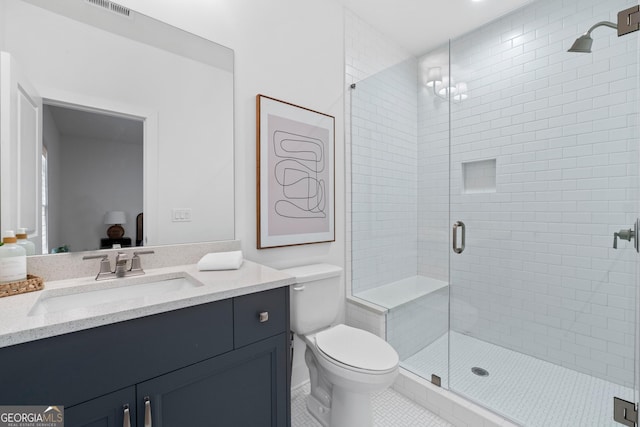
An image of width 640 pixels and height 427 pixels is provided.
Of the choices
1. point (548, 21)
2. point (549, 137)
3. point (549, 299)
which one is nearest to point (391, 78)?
point (548, 21)

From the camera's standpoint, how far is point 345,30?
7.17ft

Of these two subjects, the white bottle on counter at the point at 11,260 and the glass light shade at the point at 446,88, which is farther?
the glass light shade at the point at 446,88

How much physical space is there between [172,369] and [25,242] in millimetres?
755

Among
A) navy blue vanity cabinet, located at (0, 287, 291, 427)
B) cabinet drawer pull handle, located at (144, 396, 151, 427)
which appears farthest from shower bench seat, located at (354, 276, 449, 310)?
cabinet drawer pull handle, located at (144, 396, 151, 427)

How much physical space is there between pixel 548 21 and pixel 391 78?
107cm

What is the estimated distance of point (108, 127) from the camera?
123 centimetres

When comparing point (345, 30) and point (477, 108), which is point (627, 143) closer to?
point (477, 108)

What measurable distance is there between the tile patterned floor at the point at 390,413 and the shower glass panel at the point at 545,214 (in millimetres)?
238

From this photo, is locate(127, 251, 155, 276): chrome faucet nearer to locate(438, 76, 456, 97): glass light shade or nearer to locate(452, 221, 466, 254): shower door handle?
locate(452, 221, 466, 254): shower door handle

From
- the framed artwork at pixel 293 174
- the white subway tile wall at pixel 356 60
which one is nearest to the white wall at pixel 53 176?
the framed artwork at pixel 293 174

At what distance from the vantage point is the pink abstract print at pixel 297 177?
1737mm

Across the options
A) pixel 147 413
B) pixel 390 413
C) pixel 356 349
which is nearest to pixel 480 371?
pixel 390 413

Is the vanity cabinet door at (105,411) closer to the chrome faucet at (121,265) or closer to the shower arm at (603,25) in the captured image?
the chrome faucet at (121,265)

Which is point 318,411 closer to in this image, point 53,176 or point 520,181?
point 53,176
